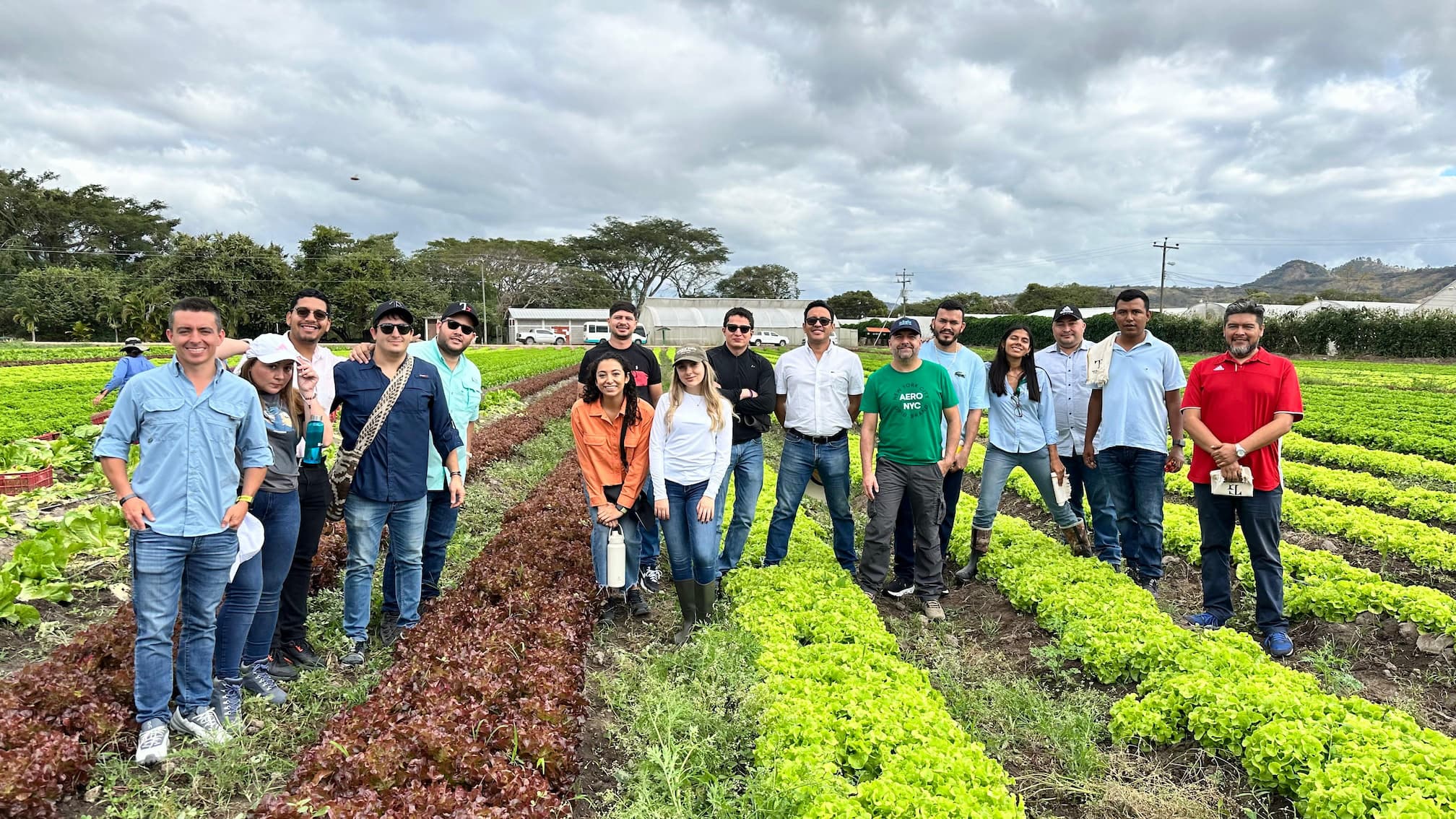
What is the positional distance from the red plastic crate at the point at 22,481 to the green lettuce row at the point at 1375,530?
1271cm

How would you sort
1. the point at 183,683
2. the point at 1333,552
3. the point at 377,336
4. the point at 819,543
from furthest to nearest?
the point at 1333,552 → the point at 819,543 → the point at 377,336 → the point at 183,683

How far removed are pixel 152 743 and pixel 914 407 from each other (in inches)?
195

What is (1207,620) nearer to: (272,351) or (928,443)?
(928,443)

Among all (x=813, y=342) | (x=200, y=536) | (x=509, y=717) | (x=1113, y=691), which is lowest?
(x=1113, y=691)

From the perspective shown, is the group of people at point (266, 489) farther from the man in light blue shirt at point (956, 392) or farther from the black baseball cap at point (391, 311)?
the man in light blue shirt at point (956, 392)

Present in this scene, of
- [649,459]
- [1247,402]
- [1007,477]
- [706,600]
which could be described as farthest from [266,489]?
[1247,402]

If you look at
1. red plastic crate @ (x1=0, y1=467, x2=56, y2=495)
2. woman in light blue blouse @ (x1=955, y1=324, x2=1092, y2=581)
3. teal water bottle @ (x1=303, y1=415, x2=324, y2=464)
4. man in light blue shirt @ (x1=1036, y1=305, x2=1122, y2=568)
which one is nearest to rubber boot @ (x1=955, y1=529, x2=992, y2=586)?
woman in light blue blouse @ (x1=955, y1=324, x2=1092, y2=581)

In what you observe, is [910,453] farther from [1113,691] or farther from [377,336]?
[377,336]

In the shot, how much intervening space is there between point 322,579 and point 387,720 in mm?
3106

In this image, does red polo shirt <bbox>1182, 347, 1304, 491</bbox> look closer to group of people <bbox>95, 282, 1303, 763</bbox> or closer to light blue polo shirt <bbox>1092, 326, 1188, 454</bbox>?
group of people <bbox>95, 282, 1303, 763</bbox>

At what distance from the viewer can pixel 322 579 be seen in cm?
603

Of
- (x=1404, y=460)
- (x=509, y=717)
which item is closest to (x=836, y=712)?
(x=509, y=717)

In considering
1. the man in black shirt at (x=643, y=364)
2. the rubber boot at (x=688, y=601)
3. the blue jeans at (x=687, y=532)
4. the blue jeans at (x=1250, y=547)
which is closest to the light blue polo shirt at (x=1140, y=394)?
the blue jeans at (x=1250, y=547)

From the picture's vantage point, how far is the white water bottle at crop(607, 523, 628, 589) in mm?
5234
